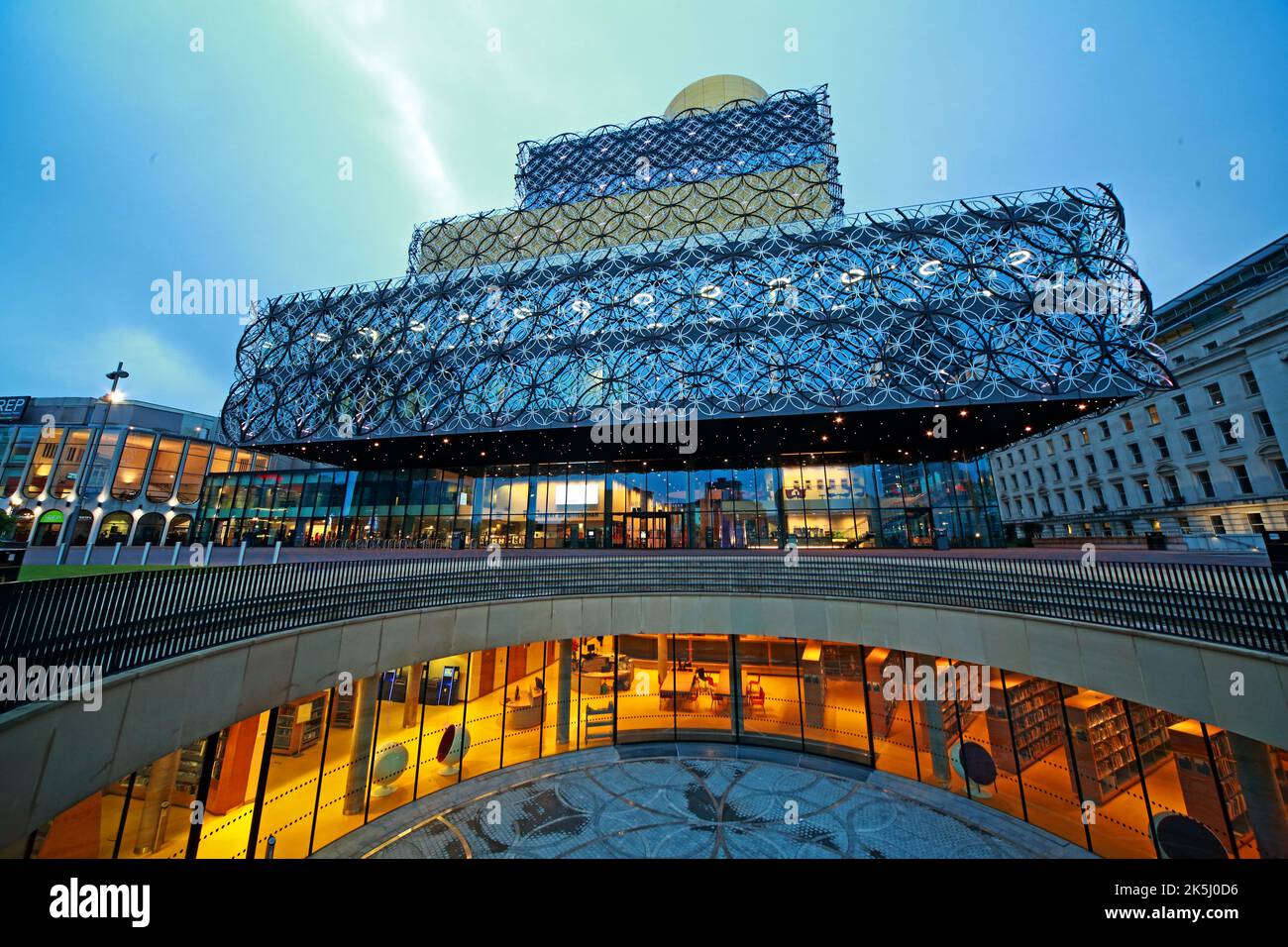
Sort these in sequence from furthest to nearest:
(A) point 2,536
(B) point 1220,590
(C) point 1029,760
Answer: (A) point 2,536 < (C) point 1029,760 < (B) point 1220,590

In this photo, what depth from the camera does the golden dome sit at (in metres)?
52.6

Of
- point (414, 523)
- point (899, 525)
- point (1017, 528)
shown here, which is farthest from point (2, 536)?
point (1017, 528)

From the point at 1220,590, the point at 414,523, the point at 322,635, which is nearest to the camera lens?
the point at 1220,590

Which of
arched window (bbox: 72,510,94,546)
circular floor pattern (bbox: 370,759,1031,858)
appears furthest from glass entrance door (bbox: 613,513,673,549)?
arched window (bbox: 72,510,94,546)

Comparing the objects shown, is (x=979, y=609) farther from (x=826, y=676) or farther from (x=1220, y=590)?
(x=826, y=676)

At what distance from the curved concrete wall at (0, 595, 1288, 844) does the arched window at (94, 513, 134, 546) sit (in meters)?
53.3

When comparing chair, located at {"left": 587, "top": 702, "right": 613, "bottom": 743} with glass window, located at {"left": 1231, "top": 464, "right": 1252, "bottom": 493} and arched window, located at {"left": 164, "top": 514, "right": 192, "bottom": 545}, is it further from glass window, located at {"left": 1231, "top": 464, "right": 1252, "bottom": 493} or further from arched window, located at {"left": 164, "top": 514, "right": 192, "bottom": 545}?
arched window, located at {"left": 164, "top": 514, "right": 192, "bottom": 545}

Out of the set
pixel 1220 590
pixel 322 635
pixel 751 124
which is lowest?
pixel 322 635

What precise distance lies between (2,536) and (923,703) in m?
73.5

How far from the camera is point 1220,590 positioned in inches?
462

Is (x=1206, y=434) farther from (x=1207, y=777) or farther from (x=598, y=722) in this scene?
(x=598, y=722)

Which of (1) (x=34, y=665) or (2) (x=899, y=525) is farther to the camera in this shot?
(2) (x=899, y=525)

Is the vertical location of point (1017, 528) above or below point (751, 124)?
below

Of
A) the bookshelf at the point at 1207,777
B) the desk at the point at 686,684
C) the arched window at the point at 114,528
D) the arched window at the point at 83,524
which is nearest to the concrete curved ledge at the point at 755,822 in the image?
the bookshelf at the point at 1207,777
